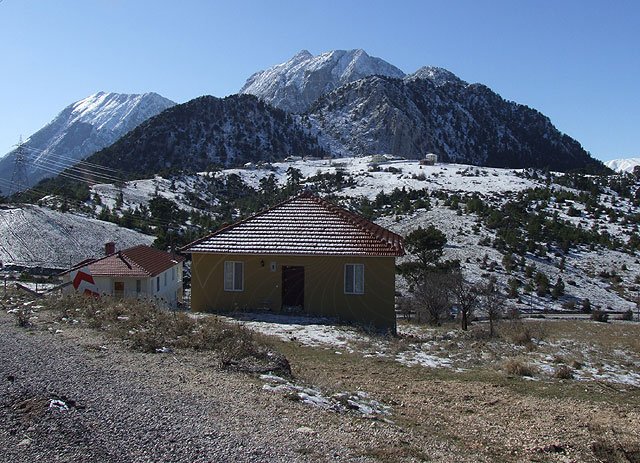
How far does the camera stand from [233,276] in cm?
2044

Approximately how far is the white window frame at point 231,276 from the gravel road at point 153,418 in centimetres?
1079

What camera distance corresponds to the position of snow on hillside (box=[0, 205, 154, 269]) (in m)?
35.6

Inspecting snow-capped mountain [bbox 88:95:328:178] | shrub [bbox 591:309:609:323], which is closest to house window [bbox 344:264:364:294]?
shrub [bbox 591:309:609:323]

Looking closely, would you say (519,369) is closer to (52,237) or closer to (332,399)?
(332,399)

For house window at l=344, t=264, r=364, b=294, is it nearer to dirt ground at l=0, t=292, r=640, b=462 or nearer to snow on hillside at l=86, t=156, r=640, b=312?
dirt ground at l=0, t=292, r=640, b=462

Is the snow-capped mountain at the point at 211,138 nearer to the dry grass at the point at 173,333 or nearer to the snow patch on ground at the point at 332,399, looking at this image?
the dry grass at the point at 173,333

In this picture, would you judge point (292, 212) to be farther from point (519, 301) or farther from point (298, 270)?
point (519, 301)

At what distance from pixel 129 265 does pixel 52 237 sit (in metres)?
13.1

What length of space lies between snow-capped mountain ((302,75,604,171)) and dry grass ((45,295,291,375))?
111223 mm

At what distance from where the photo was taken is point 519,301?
33.5 meters

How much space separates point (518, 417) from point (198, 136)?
10519 cm

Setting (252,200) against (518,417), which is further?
(252,200)

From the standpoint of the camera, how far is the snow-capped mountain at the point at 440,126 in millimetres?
131625

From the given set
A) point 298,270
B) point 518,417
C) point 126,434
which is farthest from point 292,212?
point 126,434
